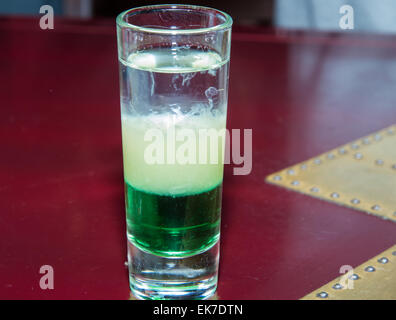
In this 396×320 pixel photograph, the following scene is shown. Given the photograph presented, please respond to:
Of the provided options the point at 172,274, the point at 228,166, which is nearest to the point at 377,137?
the point at 228,166

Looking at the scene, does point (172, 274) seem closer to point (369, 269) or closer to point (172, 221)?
point (172, 221)

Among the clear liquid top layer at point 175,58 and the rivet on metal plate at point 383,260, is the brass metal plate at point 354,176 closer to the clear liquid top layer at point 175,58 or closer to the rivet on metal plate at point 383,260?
the rivet on metal plate at point 383,260

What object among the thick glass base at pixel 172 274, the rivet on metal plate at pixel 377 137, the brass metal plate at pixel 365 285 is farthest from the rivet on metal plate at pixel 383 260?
the rivet on metal plate at pixel 377 137

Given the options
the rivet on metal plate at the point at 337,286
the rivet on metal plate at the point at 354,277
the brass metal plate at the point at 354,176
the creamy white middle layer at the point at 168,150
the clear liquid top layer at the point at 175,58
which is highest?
the clear liquid top layer at the point at 175,58

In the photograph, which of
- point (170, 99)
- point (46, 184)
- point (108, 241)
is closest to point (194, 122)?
point (170, 99)

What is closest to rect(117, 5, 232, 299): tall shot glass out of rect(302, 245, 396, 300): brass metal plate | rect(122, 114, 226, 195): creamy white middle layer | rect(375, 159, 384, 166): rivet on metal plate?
rect(122, 114, 226, 195): creamy white middle layer

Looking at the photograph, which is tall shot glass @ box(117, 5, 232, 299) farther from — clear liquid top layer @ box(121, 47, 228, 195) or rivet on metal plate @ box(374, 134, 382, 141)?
rivet on metal plate @ box(374, 134, 382, 141)

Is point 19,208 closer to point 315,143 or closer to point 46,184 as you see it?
point 46,184
